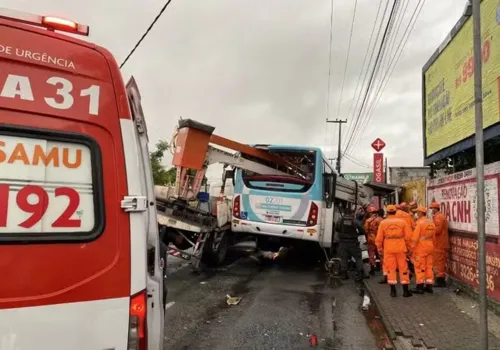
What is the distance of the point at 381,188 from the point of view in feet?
52.4

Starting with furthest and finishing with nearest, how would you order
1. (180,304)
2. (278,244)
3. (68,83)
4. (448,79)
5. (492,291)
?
(278,244)
(448,79)
(180,304)
(492,291)
(68,83)

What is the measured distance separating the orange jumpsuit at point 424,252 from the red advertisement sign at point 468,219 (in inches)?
21.3

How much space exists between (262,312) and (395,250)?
2807 mm

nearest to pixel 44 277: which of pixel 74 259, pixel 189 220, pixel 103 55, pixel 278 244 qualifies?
pixel 74 259

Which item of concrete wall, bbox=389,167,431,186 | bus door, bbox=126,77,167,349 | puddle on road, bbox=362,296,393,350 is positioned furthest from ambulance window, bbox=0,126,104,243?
concrete wall, bbox=389,167,431,186

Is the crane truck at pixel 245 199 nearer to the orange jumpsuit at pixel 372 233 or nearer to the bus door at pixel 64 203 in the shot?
the orange jumpsuit at pixel 372 233

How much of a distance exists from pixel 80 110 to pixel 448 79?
10.1m

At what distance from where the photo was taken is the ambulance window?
88.0 inches

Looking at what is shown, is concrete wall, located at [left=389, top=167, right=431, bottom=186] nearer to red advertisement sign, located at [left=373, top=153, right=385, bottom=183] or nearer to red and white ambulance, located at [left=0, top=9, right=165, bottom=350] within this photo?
red advertisement sign, located at [left=373, top=153, right=385, bottom=183]

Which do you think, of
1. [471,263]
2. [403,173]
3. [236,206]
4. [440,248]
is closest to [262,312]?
[471,263]

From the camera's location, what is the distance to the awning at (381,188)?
15355 mm

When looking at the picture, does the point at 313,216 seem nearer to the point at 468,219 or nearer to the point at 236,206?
the point at 236,206

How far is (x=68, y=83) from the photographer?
2.41 meters

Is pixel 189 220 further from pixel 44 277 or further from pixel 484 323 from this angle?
pixel 44 277
